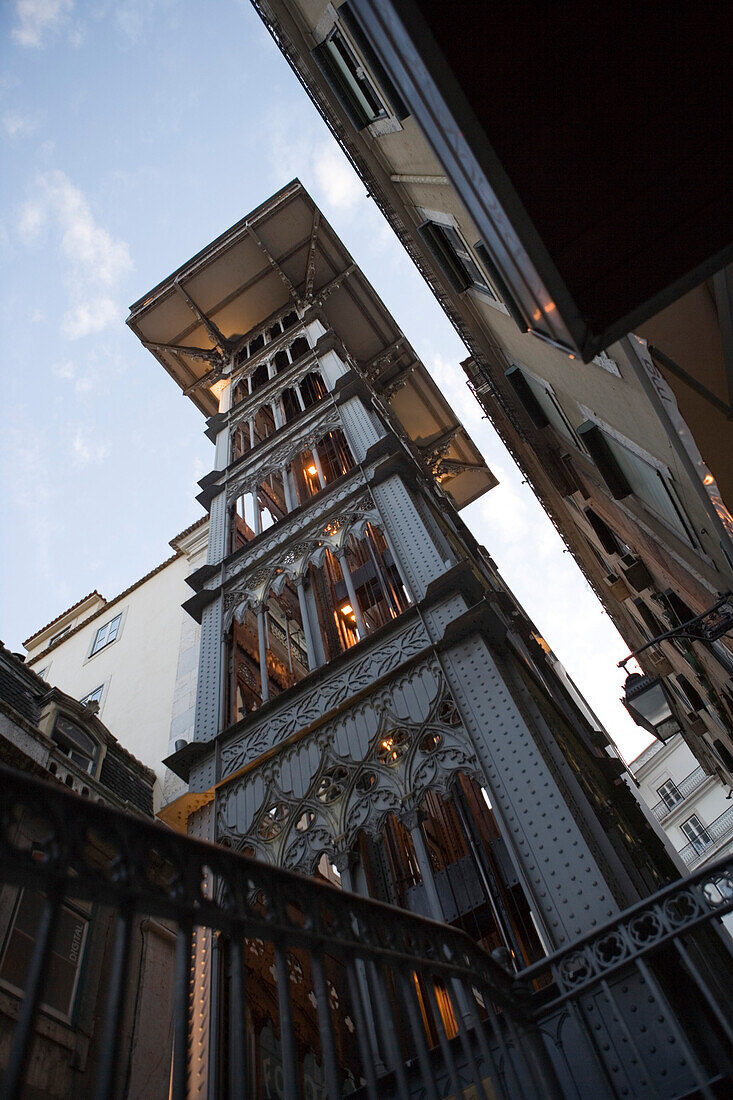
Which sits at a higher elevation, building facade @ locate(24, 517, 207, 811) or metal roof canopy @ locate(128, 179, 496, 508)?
metal roof canopy @ locate(128, 179, 496, 508)

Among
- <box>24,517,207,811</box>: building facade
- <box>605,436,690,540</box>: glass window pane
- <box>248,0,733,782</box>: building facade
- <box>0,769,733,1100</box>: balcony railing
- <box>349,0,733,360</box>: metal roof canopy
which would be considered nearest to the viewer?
<box>0,769,733,1100</box>: balcony railing

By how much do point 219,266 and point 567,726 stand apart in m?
18.8

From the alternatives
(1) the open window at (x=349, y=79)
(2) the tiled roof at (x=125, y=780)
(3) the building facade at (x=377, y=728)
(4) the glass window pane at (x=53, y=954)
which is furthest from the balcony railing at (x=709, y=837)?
(1) the open window at (x=349, y=79)

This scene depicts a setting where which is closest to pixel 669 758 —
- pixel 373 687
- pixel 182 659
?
pixel 182 659

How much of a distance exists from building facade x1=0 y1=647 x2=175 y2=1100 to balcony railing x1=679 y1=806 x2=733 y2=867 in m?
42.2

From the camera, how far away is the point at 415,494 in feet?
37.1

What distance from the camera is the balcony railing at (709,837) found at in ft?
148

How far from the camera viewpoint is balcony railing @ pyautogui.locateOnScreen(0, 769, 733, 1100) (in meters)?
2.24

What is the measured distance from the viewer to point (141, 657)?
22.2m

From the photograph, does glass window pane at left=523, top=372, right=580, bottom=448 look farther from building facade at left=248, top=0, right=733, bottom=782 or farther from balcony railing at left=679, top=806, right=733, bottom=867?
balcony railing at left=679, top=806, right=733, bottom=867

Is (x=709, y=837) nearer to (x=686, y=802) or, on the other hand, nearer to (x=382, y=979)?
(x=686, y=802)

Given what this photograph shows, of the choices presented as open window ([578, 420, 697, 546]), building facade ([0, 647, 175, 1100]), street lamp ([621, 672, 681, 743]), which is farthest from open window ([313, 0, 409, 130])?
building facade ([0, 647, 175, 1100])

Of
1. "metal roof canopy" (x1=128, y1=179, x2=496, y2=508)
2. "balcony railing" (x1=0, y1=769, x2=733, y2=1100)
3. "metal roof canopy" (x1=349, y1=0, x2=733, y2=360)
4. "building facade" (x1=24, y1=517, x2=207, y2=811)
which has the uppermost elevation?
"metal roof canopy" (x1=128, y1=179, x2=496, y2=508)

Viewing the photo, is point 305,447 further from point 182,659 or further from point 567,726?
point 182,659
